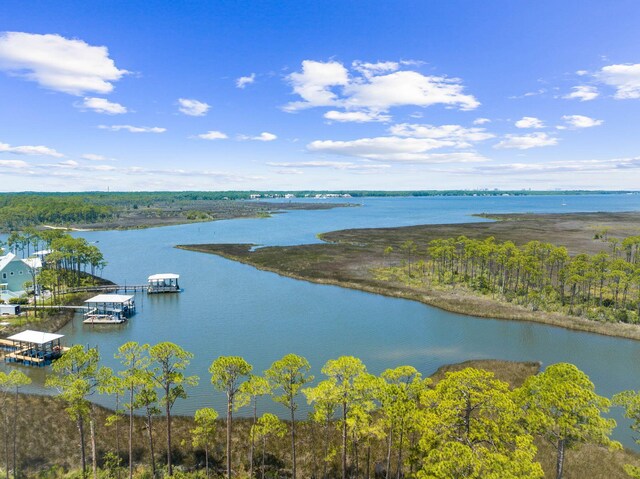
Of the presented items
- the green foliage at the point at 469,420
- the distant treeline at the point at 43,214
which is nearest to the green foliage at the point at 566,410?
the green foliage at the point at 469,420

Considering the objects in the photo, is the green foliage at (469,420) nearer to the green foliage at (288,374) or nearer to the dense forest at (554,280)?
the green foliage at (288,374)

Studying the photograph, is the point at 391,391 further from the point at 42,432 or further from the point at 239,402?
the point at 42,432

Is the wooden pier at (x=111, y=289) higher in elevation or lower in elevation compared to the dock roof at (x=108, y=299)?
lower

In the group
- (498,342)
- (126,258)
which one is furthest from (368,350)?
(126,258)

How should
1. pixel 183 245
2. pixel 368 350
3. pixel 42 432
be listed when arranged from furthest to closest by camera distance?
pixel 183 245
pixel 368 350
pixel 42 432

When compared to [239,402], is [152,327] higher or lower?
lower

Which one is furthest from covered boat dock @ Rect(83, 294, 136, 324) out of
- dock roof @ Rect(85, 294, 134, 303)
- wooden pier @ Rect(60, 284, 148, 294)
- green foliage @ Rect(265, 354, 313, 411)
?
green foliage @ Rect(265, 354, 313, 411)

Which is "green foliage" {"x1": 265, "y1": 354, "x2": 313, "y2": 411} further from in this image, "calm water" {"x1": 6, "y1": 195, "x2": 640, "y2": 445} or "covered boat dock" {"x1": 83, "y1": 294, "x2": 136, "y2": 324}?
"covered boat dock" {"x1": 83, "y1": 294, "x2": 136, "y2": 324}

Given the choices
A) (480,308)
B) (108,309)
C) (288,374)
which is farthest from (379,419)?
(108,309)
